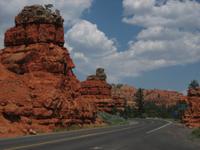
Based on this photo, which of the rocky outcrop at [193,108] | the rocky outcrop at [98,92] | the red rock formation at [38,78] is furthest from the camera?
the rocky outcrop at [98,92]

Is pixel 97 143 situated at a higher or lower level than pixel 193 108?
lower

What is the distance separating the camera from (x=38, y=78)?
5306 centimetres

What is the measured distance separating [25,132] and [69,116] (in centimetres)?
1245

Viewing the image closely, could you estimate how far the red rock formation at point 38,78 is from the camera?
47.1 m

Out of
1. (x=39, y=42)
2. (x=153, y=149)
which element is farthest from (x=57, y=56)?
(x=153, y=149)

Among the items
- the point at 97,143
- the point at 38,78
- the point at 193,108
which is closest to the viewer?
the point at 97,143

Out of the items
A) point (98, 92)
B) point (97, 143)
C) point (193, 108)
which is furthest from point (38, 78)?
point (98, 92)

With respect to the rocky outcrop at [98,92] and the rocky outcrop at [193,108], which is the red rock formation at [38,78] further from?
the rocky outcrop at [98,92]

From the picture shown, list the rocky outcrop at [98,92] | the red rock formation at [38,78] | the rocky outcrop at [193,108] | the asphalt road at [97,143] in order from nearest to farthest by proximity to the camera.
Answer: the asphalt road at [97,143] → the red rock formation at [38,78] → the rocky outcrop at [193,108] → the rocky outcrop at [98,92]

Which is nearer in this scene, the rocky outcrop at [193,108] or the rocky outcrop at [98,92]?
the rocky outcrop at [193,108]

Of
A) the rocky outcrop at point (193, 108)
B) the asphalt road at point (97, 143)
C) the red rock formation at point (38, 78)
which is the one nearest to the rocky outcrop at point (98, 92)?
the rocky outcrop at point (193, 108)

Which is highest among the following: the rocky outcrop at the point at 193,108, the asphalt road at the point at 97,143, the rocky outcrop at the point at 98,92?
the rocky outcrop at the point at 98,92

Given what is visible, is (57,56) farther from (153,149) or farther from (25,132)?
Result: (153,149)

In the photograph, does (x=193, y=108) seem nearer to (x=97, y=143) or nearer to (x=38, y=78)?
(x=38, y=78)
